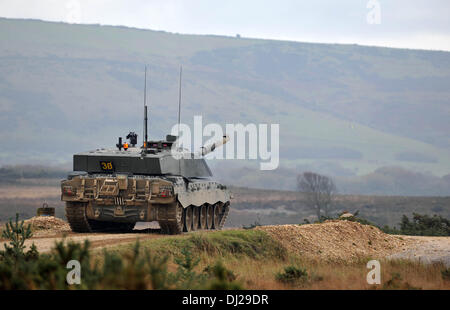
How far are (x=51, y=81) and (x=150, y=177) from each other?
530ft

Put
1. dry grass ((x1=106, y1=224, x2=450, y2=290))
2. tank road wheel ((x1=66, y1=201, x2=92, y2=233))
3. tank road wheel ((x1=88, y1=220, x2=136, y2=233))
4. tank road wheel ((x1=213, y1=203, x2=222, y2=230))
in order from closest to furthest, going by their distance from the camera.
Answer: dry grass ((x1=106, y1=224, x2=450, y2=290)), tank road wheel ((x1=66, y1=201, x2=92, y2=233)), tank road wheel ((x1=88, y1=220, x2=136, y2=233)), tank road wheel ((x1=213, y1=203, x2=222, y2=230))

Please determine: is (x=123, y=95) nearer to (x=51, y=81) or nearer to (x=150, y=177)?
(x=51, y=81)

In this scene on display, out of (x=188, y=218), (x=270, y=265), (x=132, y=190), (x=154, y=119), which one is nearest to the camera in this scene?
(x=270, y=265)

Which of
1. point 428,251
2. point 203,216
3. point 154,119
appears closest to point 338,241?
point 428,251

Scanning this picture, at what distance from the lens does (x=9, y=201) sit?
7944 cm

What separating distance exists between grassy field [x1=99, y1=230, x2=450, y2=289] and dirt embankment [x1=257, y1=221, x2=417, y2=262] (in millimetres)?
565

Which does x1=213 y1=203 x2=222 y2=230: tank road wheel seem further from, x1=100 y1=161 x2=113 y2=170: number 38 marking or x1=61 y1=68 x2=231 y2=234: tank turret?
x1=100 y1=161 x2=113 y2=170: number 38 marking

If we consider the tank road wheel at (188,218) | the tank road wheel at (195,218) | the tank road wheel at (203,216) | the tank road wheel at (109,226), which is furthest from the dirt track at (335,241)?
the tank road wheel at (203,216)

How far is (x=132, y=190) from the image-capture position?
1033 inches

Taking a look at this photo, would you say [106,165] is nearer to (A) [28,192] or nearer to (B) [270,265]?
(B) [270,265]

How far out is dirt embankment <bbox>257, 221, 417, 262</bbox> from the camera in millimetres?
25719

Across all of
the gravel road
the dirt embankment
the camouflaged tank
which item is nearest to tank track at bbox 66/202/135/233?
the camouflaged tank

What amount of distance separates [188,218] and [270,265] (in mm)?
6195
